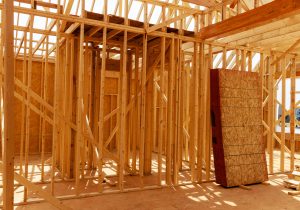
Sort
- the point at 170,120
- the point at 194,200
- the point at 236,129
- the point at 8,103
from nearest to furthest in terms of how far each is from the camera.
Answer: the point at 8,103
the point at 194,200
the point at 170,120
the point at 236,129

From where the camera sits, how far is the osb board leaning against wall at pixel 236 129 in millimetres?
5738

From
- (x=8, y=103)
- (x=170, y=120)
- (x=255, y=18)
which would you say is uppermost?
(x=255, y=18)

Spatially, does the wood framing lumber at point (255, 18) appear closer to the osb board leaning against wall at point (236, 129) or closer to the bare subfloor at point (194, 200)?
the osb board leaning against wall at point (236, 129)

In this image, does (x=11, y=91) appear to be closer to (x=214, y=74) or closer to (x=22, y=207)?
(x=22, y=207)

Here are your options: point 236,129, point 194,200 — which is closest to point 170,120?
point 236,129

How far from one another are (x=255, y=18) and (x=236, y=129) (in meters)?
2.15

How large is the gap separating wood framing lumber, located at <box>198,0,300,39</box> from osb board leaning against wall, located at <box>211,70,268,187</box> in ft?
2.56

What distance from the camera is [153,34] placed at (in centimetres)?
555

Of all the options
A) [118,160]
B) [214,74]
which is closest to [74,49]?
[118,160]

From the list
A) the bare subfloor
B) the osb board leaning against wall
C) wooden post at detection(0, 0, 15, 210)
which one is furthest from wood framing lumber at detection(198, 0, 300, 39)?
wooden post at detection(0, 0, 15, 210)

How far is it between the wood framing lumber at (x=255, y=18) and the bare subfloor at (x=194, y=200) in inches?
114

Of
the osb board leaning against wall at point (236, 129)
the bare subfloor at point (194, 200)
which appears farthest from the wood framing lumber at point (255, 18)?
the bare subfloor at point (194, 200)

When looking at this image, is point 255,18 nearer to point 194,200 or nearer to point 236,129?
point 236,129

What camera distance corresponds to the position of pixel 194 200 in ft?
16.0
